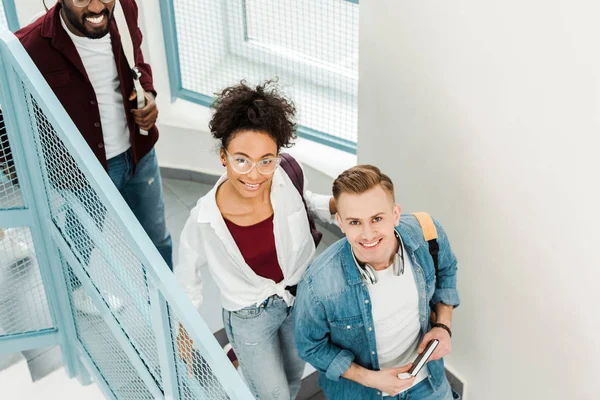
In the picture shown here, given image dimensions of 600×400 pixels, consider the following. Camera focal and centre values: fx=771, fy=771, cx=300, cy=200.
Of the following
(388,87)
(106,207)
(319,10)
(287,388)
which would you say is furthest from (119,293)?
(319,10)

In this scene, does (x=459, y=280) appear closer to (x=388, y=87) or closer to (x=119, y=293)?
(x=388, y=87)

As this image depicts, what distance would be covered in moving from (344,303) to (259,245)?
0.35 m

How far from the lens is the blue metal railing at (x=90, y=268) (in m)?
2.12

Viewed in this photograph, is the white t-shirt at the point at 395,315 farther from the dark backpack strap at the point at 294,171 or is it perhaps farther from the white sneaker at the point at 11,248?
the white sneaker at the point at 11,248

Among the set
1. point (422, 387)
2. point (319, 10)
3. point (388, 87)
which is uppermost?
point (319, 10)

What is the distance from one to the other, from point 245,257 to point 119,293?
1.39 ft

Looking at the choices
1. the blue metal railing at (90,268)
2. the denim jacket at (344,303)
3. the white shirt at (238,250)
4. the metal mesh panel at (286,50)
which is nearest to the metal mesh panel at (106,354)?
the blue metal railing at (90,268)

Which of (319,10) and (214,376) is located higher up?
(319,10)

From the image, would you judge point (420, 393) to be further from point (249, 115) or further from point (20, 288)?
point (20, 288)

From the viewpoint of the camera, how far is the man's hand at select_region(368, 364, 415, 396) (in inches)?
98.7

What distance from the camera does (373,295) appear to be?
245cm

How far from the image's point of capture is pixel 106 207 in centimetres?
221

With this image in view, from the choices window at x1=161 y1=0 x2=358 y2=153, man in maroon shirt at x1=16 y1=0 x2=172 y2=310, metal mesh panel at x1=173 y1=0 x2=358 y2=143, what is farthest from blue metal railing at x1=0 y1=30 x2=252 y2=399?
metal mesh panel at x1=173 y1=0 x2=358 y2=143

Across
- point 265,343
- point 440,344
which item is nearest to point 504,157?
point 440,344
